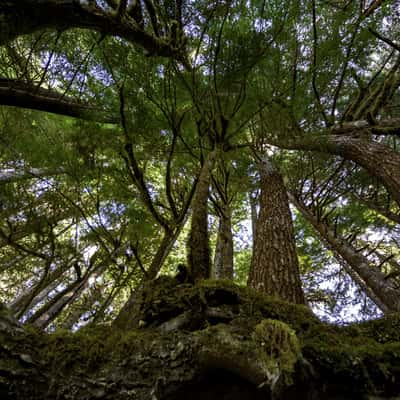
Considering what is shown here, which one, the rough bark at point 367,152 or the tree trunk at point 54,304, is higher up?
the rough bark at point 367,152

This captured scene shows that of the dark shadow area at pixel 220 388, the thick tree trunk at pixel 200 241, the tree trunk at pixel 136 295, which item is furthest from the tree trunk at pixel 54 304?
the dark shadow area at pixel 220 388

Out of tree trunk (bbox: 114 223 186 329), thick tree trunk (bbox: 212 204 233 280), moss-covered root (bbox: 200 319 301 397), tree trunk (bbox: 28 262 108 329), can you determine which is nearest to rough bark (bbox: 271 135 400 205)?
thick tree trunk (bbox: 212 204 233 280)

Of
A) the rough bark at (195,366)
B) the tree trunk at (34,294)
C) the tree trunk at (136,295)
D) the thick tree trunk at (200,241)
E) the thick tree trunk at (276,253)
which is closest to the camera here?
the rough bark at (195,366)

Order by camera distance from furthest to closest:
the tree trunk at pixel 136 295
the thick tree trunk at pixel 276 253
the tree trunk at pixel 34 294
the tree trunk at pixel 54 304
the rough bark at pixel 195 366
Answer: the tree trunk at pixel 54 304 < the thick tree trunk at pixel 276 253 < the tree trunk at pixel 34 294 < the tree trunk at pixel 136 295 < the rough bark at pixel 195 366

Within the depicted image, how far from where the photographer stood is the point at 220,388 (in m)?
1.08

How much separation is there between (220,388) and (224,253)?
330 cm

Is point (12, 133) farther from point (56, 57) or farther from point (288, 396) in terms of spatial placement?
point (288, 396)

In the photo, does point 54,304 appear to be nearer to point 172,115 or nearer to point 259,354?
point 172,115

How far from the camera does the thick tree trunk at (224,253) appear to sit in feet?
12.7

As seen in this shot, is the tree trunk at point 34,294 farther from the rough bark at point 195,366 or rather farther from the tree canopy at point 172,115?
the rough bark at point 195,366

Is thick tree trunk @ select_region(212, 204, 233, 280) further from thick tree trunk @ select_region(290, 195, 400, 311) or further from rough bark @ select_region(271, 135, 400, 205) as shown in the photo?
thick tree trunk @ select_region(290, 195, 400, 311)

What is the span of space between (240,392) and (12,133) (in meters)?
5.16

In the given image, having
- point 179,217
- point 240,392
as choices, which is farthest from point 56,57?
point 240,392

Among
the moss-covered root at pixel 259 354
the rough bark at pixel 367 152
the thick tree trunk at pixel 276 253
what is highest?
the rough bark at pixel 367 152
